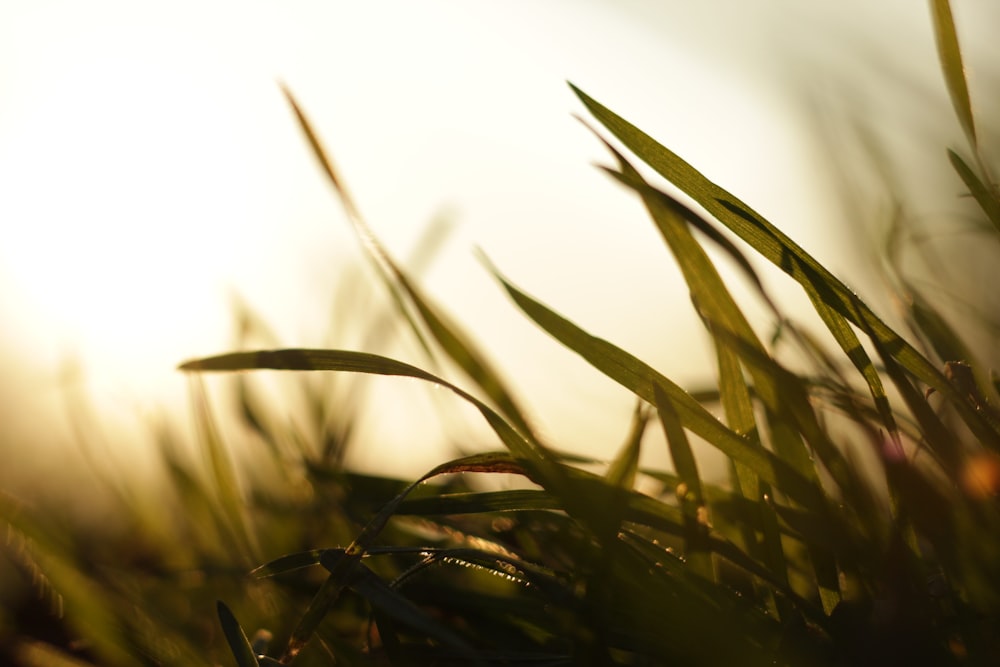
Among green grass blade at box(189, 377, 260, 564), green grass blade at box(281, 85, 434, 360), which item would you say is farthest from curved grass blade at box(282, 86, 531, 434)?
green grass blade at box(189, 377, 260, 564)

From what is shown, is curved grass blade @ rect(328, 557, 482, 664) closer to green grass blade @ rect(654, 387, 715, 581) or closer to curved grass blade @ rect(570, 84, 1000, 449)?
green grass blade @ rect(654, 387, 715, 581)

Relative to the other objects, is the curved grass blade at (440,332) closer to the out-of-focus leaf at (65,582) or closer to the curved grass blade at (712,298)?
the curved grass blade at (712,298)

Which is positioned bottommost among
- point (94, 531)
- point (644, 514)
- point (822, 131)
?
point (94, 531)

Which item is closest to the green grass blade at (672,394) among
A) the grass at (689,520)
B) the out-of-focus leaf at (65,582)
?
the grass at (689,520)

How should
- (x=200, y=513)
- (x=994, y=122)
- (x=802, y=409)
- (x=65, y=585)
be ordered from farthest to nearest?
(x=994, y=122) → (x=200, y=513) → (x=65, y=585) → (x=802, y=409)

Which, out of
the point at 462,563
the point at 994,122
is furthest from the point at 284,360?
the point at 994,122

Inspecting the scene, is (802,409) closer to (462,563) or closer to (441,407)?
(462,563)

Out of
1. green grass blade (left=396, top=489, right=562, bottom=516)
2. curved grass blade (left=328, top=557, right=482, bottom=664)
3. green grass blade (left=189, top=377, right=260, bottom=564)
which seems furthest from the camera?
green grass blade (left=189, top=377, right=260, bottom=564)
